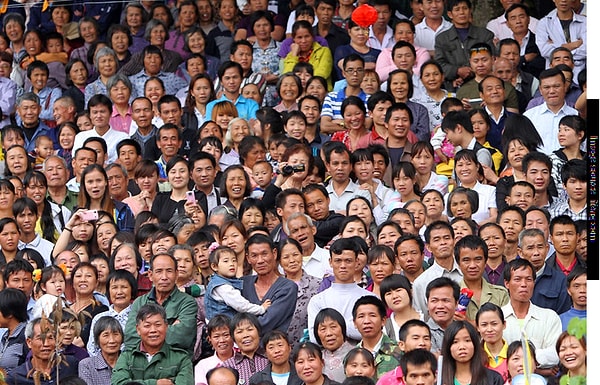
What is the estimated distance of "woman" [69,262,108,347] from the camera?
Answer: 33.6 feet

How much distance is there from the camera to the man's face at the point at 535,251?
1006cm

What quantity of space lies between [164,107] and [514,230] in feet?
11.8

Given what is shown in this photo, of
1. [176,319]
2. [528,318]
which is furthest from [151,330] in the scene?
[528,318]

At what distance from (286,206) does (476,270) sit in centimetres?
158

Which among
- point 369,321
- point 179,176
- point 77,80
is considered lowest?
point 369,321

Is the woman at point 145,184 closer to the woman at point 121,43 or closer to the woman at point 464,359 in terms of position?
the woman at point 121,43

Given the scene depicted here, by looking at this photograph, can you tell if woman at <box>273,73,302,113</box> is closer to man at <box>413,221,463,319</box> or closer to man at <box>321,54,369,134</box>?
man at <box>321,54,369,134</box>

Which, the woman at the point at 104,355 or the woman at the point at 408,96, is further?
the woman at the point at 408,96

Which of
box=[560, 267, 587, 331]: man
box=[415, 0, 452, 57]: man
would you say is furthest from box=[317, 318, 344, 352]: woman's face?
box=[415, 0, 452, 57]: man

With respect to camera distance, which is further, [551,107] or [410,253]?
[551,107]

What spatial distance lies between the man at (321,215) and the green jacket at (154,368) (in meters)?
1.64

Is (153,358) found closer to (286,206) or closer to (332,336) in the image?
(332,336)

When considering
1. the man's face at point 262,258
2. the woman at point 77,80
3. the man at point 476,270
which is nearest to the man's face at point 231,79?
the woman at point 77,80

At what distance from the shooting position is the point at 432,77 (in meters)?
12.6
